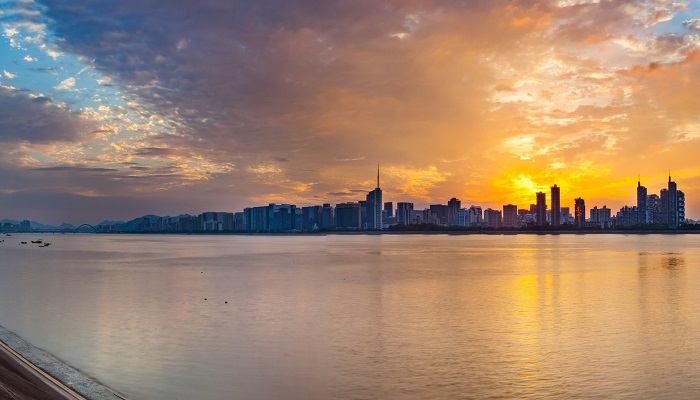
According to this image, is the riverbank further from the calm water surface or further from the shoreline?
the calm water surface

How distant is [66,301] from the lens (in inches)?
1658

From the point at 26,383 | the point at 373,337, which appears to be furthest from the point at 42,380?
the point at 373,337

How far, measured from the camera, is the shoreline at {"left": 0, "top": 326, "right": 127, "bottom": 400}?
13836 mm

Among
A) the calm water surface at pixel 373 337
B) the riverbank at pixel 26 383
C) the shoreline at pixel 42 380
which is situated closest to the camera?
the riverbank at pixel 26 383

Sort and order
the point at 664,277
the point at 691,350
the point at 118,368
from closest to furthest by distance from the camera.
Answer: the point at 118,368, the point at 691,350, the point at 664,277

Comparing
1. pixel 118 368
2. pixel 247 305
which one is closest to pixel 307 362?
pixel 118 368

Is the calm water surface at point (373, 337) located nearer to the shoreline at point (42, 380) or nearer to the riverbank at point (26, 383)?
the shoreline at point (42, 380)

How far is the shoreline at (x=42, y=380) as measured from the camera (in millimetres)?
13836

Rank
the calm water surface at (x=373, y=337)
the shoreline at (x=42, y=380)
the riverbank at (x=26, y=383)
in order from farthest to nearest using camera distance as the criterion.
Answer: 1. the calm water surface at (x=373, y=337)
2. the shoreline at (x=42, y=380)
3. the riverbank at (x=26, y=383)

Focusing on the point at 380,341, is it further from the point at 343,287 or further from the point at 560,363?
the point at 343,287

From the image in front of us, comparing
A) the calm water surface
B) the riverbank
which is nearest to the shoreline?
the riverbank

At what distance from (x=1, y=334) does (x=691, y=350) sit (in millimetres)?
31621

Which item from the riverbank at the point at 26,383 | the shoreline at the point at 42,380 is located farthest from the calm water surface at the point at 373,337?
the riverbank at the point at 26,383

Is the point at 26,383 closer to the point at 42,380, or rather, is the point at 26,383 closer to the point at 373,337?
the point at 42,380
